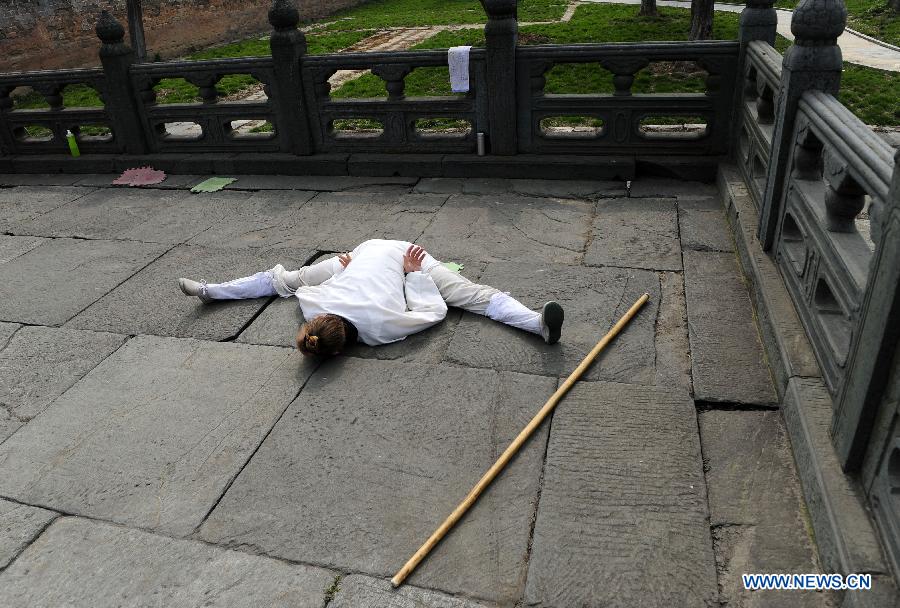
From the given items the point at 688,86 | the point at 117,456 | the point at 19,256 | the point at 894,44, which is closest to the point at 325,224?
the point at 19,256

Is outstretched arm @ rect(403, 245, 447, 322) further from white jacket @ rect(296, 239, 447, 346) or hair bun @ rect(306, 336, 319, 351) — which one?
hair bun @ rect(306, 336, 319, 351)

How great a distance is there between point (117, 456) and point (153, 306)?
1.66m

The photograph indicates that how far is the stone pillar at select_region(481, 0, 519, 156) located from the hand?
8.67 ft

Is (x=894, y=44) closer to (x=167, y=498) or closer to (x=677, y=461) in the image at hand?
(x=677, y=461)

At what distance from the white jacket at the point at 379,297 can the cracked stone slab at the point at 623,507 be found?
1.12 m

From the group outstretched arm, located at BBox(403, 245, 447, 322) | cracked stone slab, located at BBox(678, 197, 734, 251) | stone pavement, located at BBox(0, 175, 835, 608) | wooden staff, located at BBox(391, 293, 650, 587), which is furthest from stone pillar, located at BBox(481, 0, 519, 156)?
wooden staff, located at BBox(391, 293, 650, 587)

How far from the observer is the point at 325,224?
584 centimetres

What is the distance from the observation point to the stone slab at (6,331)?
14.2 ft

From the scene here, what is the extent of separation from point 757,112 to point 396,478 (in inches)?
153

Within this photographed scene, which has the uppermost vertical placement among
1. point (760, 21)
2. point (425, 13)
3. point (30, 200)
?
Result: point (760, 21)

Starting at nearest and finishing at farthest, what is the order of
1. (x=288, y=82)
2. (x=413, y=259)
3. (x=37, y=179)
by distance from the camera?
(x=413, y=259) → (x=288, y=82) → (x=37, y=179)

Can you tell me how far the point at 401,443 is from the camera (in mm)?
3162

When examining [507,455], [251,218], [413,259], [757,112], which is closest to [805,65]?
[757,112]

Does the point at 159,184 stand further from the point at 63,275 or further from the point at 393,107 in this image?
the point at 393,107
